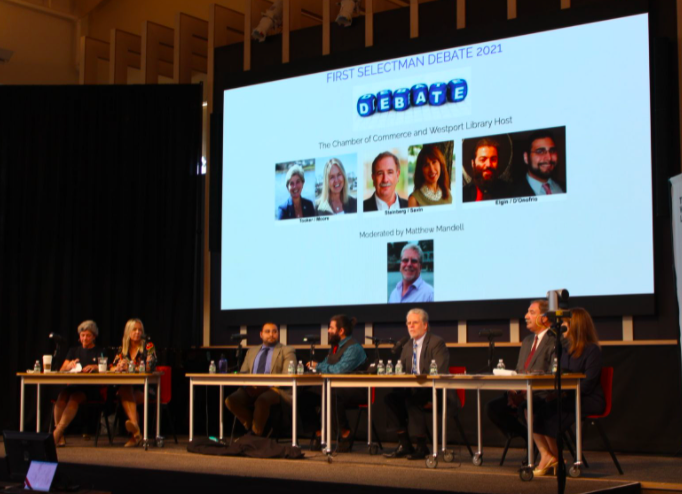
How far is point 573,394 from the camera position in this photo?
5012 millimetres

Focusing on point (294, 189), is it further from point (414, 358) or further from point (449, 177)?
point (414, 358)

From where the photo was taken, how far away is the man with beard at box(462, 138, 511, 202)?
6.95 meters

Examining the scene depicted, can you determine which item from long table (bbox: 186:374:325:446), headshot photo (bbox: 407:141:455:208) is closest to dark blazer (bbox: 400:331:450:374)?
long table (bbox: 186:374:325:446)

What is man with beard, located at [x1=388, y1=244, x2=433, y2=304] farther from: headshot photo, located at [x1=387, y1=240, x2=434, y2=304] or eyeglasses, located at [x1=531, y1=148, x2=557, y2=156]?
eyeglasses, located at [x1=531, y1=148, x2=557, y2=156]

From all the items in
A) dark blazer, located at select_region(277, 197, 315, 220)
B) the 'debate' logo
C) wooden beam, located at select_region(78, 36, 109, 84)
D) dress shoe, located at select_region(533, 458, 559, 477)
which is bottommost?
dress shoe, located at select_region(533, 458, 559, 477)

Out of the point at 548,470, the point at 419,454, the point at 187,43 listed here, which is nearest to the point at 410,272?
the point at 419,454

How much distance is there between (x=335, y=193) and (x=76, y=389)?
2846 millimetres

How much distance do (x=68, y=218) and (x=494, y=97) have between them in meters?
4.50

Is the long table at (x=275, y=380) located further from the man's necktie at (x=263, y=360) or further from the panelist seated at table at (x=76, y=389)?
the panelist seated at table at (x=76, y=389)

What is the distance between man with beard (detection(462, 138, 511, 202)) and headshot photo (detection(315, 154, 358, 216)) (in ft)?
3.66

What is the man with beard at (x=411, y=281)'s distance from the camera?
7234mm

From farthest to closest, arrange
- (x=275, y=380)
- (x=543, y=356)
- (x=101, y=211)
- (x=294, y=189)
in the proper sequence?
(x=101, y=211) → (x=294, y=189) → (x=275, y=380) → (x=543, y=356)

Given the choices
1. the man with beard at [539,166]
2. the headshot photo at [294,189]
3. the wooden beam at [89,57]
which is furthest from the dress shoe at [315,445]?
the wooden beam at [89,57]

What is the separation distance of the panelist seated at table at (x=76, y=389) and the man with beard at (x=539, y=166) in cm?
383
